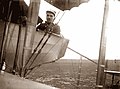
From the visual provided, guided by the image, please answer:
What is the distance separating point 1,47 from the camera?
307 inches

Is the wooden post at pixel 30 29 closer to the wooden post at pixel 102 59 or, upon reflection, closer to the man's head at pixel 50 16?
the wooden post at pixel 102 59

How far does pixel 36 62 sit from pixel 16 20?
2.32m

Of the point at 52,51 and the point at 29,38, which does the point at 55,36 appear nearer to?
the point at 52,51

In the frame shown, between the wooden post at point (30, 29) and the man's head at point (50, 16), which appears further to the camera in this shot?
the man's head at point (50, 16)

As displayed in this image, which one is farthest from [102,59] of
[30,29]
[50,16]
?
[50,16]

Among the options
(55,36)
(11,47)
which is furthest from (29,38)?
(55,36)

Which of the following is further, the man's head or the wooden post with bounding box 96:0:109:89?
the man's head

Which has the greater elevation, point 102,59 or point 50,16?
point 50,16

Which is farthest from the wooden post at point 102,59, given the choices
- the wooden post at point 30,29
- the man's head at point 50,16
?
the man's head at point 50,16

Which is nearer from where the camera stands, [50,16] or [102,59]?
[102,59]

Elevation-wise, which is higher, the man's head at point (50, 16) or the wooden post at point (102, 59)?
the man's head at point (50, 16)

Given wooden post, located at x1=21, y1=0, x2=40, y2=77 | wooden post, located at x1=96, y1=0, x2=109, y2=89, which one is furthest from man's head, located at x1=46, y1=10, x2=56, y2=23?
wooden post, located at x1=96, y1=0, x2=109, y2=89

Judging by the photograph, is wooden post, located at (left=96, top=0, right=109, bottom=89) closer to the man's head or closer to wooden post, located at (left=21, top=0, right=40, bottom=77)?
wooden post, located at (left=21, top=0, right=40, bottom=77)

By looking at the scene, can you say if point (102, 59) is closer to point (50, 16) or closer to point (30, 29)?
point (30, 29)
